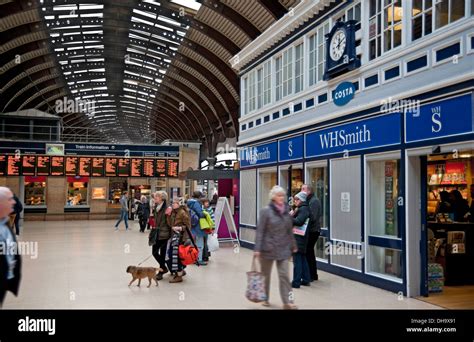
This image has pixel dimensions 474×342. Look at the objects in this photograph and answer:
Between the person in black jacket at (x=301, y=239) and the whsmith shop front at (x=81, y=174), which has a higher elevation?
the whsmith shop front at (x=81, y=174)

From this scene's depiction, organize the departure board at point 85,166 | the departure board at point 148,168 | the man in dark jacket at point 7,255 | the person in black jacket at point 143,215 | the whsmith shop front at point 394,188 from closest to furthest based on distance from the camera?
the man in dark jacket at point 7,255 < the whsmith shop front at point 394,188 < the person in black jacket at point 143,215 < the departure board at point 85,166 < the departure board at point 148,168

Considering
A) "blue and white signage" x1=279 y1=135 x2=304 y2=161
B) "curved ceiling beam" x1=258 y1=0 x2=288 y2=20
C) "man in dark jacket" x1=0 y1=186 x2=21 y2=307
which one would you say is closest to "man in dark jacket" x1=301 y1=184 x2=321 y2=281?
"blue and white signage" x1=279 y1=135 x2=304 y2=161

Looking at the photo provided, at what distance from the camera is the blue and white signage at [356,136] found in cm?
794

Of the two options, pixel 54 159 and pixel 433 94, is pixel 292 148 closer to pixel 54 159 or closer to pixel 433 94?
pixel 433 94

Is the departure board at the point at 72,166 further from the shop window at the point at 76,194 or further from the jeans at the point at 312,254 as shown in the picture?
the jeans at the point at 312,254

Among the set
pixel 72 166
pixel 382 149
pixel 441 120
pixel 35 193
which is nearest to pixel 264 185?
pixel 382 149

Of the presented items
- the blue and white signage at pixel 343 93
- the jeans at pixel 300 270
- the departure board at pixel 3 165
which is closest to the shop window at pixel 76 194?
the departure board at pixel 3 165

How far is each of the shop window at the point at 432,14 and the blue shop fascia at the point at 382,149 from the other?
0.67 feet

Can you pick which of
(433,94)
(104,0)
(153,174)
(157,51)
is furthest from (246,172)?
(157,51)

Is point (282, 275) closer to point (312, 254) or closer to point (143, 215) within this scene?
point (312, 254)

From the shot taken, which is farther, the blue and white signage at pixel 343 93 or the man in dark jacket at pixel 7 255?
the blue and white signage at pixel 343 93

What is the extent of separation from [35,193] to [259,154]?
16.9m

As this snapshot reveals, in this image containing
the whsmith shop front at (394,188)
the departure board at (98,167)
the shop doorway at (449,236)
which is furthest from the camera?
the departure board at (98,167)
